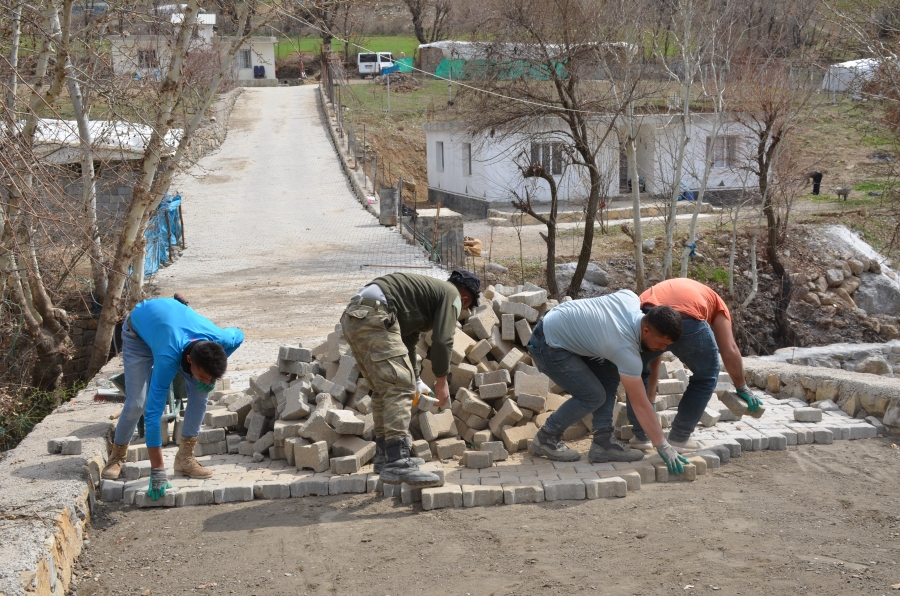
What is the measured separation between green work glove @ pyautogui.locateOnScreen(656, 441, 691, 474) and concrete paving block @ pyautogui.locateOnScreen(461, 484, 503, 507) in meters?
1.04

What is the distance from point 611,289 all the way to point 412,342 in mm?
14549

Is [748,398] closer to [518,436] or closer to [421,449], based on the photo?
[518,436]

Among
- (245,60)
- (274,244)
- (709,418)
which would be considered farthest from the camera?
(245,60)

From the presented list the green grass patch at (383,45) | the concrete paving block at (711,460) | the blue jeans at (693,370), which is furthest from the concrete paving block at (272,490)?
the green grass patch at (383,45)

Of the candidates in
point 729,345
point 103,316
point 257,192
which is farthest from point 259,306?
point 257,192

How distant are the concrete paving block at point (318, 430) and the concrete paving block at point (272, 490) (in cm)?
38

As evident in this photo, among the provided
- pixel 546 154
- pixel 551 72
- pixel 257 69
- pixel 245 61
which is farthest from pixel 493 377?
pixel 245 61

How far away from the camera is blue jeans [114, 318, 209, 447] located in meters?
5.16

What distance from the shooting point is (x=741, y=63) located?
19.5m

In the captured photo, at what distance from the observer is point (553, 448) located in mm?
5566

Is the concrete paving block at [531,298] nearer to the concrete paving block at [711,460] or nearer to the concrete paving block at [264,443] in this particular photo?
the concrete paving block at [711,460]

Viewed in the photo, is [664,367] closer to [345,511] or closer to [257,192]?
[345,511]

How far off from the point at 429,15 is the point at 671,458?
54.4 m

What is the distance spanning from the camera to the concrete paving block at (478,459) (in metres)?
5.47
